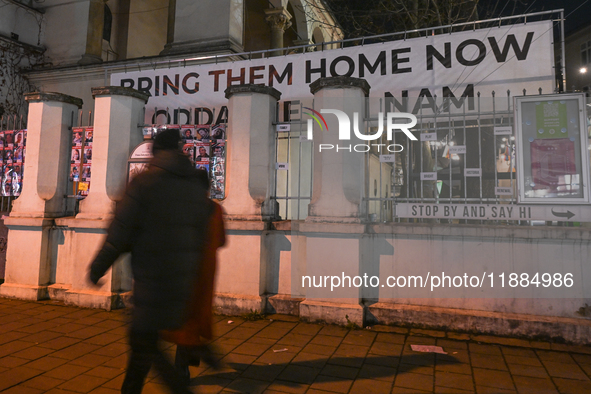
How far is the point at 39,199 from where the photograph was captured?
21.0ft

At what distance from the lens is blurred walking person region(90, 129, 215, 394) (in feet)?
8.00

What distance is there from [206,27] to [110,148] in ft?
17.0

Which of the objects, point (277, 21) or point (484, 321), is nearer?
point (484, 321)

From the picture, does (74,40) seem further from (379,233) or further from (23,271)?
(379,233)

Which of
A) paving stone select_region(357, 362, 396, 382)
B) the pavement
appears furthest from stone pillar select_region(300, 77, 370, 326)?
paving stone select_region(357, 362, 396, 382)

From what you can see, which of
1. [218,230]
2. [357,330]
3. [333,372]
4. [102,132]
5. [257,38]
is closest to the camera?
[218,230]

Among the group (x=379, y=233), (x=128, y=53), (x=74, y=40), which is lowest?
(x=379, y=233)

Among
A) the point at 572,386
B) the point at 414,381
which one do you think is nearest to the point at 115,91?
the point at 414,381

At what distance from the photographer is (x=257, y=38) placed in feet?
53.8

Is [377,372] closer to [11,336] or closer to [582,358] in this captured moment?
[582,358]

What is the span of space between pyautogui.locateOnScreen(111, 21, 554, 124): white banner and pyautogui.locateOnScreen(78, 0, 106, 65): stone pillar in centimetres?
436

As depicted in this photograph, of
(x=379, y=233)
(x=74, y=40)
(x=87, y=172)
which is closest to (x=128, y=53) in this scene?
(x=74, y=40)

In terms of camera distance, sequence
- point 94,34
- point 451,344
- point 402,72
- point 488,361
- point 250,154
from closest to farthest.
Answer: point 488,361 → point 451,344 → point 250,154 → point 402,72 → point 94,34

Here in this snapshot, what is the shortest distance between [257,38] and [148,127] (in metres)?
11.5
